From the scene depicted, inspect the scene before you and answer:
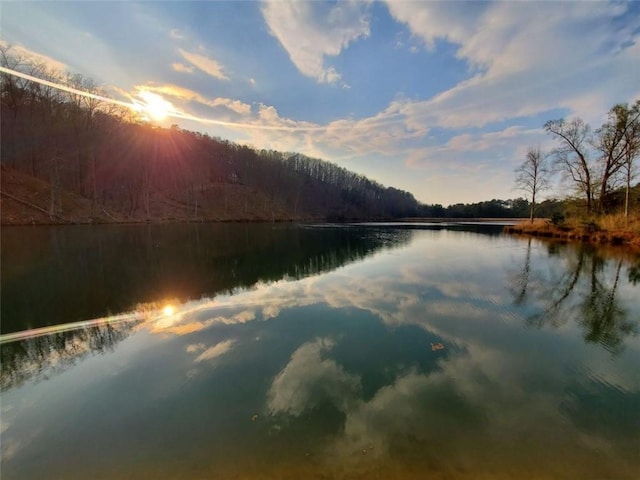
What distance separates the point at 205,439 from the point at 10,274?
11.6 m

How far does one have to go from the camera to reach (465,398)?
3.97 m

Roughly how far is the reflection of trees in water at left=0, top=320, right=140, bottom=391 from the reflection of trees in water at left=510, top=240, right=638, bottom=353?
30.1ft

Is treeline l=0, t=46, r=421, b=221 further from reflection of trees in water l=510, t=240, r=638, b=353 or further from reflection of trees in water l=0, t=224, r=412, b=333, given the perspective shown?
reflection of trees in water l=510, t=240, r=638, b=353

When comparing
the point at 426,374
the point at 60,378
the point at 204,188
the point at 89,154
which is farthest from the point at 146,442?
the point at 204,188

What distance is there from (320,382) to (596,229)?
93.2 ft

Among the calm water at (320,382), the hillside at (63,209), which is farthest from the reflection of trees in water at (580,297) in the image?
the hillside at (63,209)

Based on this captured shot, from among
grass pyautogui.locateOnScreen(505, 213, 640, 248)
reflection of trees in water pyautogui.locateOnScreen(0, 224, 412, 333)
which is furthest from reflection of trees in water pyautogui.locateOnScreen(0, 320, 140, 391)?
grass pyautogui.locateOnScreen(505, 213, 640, 248)

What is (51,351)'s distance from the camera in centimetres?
532

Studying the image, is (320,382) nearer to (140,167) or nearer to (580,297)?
(580,297)

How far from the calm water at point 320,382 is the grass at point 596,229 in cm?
1431

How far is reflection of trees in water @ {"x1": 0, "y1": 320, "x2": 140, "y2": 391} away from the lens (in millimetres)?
4629

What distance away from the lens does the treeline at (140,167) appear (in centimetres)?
3756

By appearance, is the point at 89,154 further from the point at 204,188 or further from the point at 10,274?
the point at 10,274

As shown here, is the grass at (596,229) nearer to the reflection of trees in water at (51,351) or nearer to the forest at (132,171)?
the forest at (132,171)
